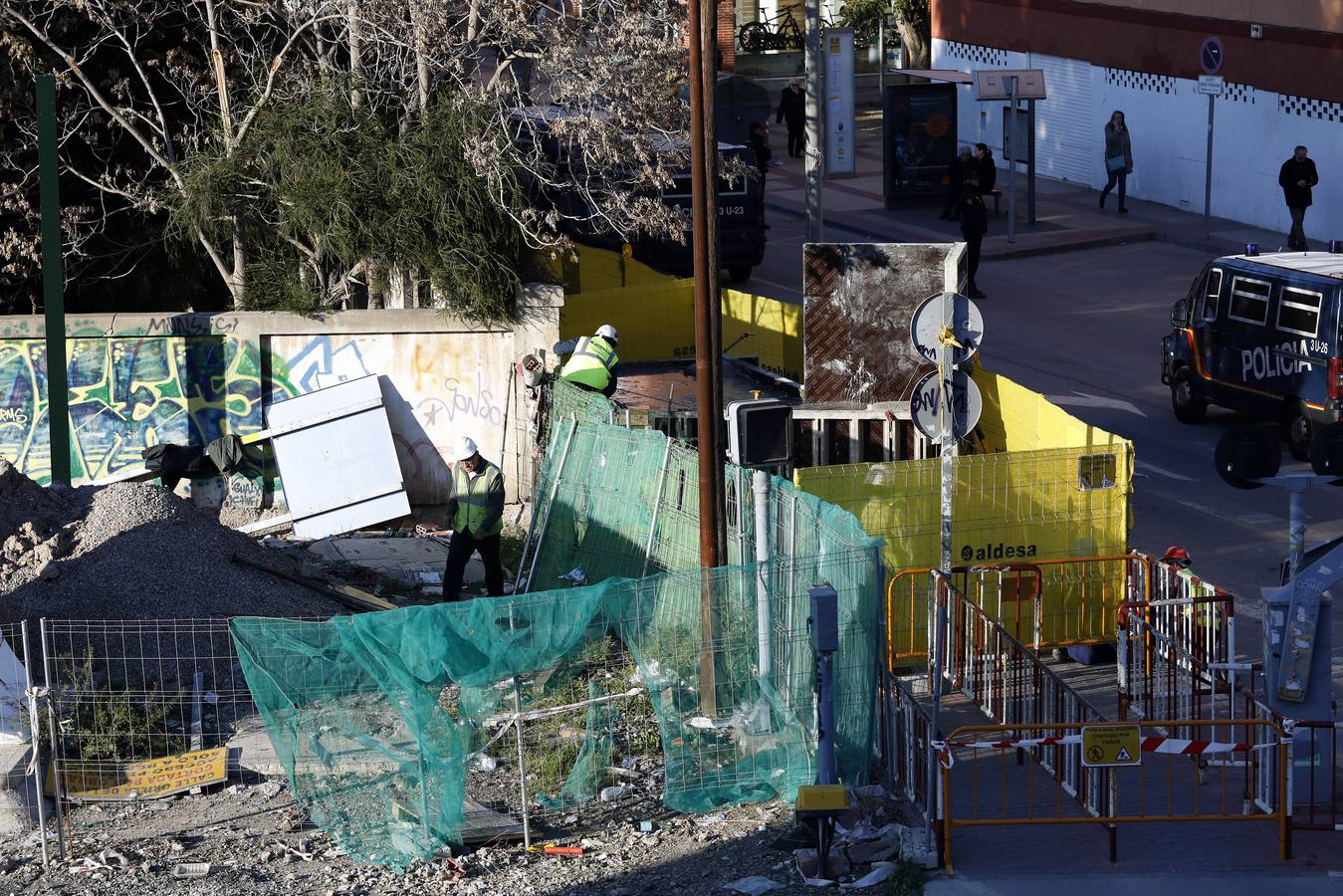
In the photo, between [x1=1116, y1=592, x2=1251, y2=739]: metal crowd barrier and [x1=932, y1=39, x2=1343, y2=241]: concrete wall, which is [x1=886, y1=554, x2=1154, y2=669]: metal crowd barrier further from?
[x1=932, y1=39, x2=1343, y2=241]: concrete wall

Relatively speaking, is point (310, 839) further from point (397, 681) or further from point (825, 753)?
point (825, 753)

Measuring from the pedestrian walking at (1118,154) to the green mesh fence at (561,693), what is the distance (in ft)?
70.6

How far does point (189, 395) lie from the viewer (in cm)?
1778

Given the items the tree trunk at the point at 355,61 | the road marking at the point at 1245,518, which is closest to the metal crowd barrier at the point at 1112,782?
the road marking at the point at 1245,518

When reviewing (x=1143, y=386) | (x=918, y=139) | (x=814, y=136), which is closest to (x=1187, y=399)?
(x=1143, y=386)

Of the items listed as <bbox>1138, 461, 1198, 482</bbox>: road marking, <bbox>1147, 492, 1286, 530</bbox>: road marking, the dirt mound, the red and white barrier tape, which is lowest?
<bbox>1147, 492, 1286, 530</bbox>: road marking

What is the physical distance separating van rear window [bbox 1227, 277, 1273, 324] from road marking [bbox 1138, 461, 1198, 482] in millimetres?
1778

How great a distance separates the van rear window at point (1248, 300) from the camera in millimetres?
17781

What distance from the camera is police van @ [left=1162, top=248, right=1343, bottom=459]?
17016mm

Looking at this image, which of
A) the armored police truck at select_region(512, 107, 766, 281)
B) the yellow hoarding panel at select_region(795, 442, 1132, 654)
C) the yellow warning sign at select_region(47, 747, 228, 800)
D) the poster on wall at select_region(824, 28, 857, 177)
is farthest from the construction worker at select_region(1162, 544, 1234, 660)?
the poster on wall at select_region(824, 28, 857, 177)

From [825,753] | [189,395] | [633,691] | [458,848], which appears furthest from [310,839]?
[189,395]

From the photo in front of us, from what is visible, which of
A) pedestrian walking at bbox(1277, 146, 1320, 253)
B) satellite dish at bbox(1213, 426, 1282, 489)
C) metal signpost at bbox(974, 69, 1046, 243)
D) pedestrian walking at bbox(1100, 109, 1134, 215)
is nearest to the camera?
satellite dish at bbox(1213, 426, 1282, 489)

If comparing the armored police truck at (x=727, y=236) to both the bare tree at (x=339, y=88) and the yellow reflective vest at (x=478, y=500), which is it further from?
the yellow reflective vest at (x=478, y=500)

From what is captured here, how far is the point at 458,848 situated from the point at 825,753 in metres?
2.05
